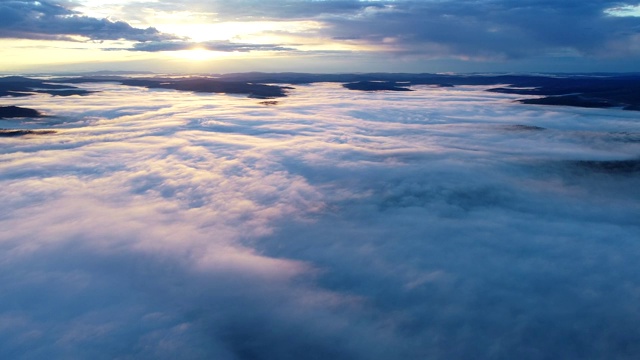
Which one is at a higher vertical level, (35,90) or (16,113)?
(35,90)

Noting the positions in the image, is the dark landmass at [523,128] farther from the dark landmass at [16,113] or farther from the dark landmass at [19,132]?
the dark landmass at [16,113]

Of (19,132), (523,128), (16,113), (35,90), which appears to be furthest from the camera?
(35,90)

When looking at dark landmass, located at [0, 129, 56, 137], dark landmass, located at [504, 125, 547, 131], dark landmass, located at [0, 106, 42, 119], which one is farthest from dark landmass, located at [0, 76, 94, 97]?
dark landmass, located at [504, 125, 547, 131]

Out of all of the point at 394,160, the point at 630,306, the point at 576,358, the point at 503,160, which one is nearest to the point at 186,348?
the point at 576,358

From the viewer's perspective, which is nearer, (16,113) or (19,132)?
(19,132)

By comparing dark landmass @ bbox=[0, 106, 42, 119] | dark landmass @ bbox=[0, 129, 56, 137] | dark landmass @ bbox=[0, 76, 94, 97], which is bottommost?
dark landmass @ bbox=[0, 129, 56, 137]

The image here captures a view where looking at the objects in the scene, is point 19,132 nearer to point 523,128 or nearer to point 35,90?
point 523,128

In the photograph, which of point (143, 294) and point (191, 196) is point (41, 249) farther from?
point (191, 196)

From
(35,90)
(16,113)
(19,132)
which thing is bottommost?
(19,132)

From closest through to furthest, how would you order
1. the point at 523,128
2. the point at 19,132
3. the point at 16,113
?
the point at 19,132 < the point at 523,128 < the point at 16,113

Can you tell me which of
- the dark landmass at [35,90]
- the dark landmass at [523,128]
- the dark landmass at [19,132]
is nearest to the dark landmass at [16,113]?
the dark landmass at [19,132]

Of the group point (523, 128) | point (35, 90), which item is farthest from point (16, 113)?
point (35, 90)

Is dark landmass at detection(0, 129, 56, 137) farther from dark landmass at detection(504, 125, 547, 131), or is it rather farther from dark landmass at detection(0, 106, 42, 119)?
dark landmass at detection(504, 125, 547, 131)
